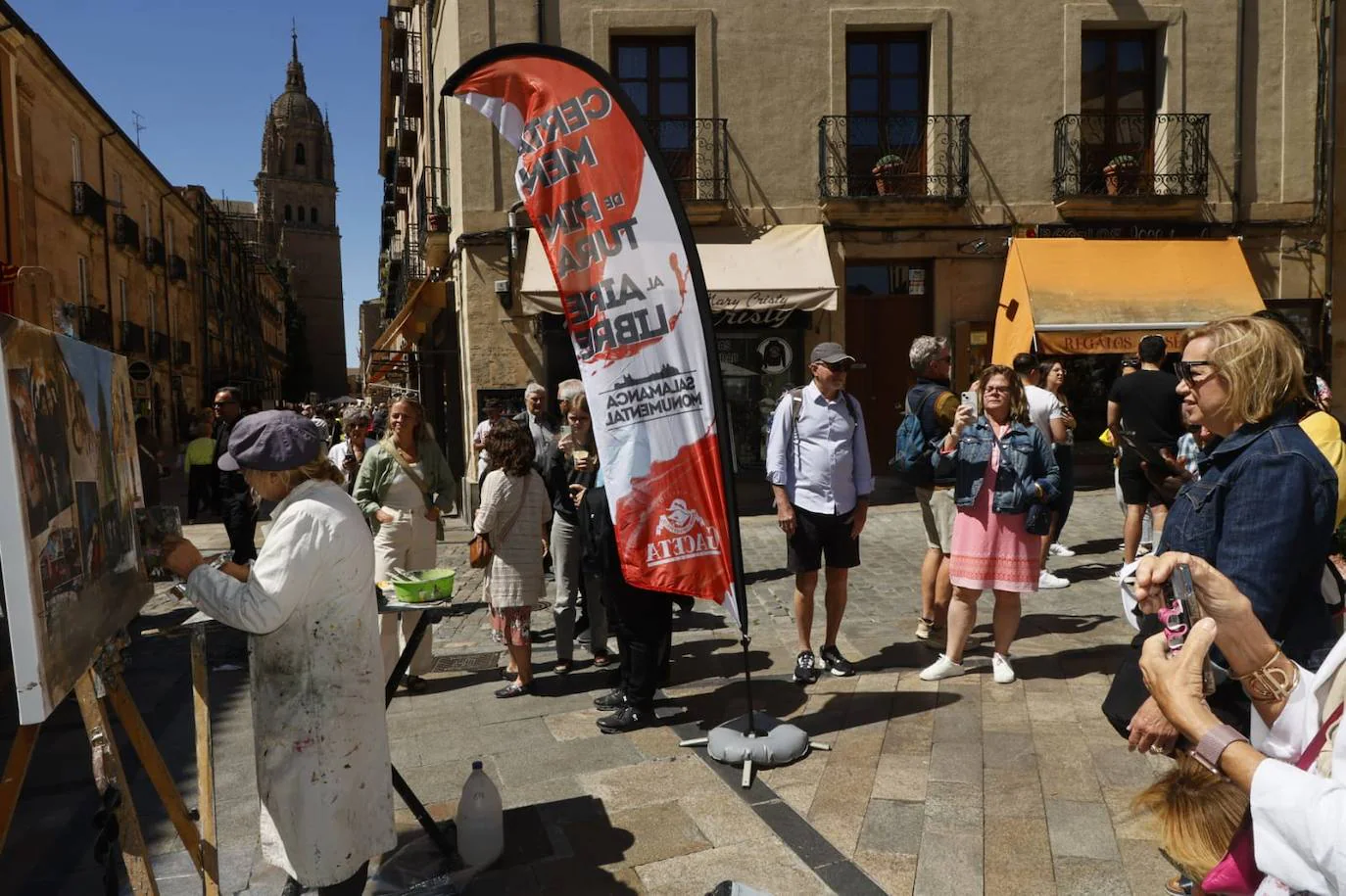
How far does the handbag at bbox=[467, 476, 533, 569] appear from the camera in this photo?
5301 mm

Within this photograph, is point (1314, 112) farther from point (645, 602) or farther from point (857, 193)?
point (645, 602)

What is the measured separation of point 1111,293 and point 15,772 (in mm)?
12992

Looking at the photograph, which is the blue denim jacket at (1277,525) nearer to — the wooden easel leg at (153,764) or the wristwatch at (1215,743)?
the wristwatch at (1215,743)

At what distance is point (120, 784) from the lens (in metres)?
2.49

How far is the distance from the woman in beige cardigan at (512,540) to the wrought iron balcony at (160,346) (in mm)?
32163

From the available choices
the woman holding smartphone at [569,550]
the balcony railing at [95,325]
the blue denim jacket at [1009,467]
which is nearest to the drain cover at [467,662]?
the woman holding smartphone at [569,550]

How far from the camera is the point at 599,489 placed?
202 inches

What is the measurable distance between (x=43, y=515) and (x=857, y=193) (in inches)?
486

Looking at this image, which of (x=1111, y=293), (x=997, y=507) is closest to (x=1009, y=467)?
(x=997, y=507)

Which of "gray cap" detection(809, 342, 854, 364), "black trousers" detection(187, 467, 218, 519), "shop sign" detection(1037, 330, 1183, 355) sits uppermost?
"shop sign" detection(1037, 330, 1183, 355)

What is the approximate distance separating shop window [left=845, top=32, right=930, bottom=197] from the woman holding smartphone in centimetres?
880

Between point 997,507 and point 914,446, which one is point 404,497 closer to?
point 914,446

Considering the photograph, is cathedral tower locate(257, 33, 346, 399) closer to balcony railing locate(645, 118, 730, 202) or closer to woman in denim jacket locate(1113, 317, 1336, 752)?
balcony railing locate(645, 118, 730, 202)

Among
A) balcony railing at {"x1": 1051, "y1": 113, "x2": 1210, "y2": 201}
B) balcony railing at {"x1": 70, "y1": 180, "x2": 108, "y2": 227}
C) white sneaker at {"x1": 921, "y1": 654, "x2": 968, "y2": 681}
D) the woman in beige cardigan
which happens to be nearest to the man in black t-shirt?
white sneaker at {"x1": 921, "y1": 654, "x2": 968, "y2": 681}
